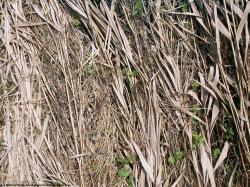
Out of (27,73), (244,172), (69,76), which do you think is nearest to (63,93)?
(69,76)

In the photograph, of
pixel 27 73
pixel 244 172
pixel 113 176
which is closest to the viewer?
pixel 244 172

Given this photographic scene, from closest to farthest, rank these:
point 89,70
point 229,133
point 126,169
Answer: point 229,133
point 126,169
point 89,70

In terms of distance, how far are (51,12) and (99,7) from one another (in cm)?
30

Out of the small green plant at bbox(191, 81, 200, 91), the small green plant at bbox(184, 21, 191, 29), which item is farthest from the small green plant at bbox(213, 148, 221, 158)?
the small green plant at bbox(184, 21, 191, 29)

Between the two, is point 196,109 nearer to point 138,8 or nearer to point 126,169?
point 126,169

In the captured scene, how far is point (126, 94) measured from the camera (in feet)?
7.07

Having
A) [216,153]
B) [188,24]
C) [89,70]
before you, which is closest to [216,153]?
[216,153]

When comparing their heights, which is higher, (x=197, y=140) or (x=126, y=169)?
(x=197, y=140)

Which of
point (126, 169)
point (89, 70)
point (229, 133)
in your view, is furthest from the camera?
point (89, 70)

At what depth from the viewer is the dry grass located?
200 cm

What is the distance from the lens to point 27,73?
2.23 meters

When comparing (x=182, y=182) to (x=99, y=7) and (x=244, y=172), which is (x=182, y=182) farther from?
(x=99, y=7)

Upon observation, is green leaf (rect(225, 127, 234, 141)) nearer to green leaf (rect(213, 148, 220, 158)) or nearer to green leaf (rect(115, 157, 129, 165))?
green leaf (rect(213, 148, 220, 158))

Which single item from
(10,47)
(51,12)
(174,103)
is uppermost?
(51,12)
